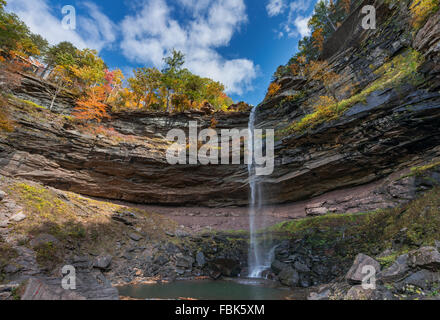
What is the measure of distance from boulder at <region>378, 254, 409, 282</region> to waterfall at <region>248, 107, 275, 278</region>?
7401 millimetres

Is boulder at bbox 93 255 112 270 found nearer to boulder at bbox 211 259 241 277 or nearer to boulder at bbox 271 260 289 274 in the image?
boulder at bbox 211 259 241 277

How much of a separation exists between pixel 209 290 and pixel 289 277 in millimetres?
3988

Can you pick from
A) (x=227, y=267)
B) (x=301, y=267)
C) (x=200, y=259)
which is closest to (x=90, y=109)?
(x=200, y=259)

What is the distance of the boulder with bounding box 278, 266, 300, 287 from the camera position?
898 centimetres

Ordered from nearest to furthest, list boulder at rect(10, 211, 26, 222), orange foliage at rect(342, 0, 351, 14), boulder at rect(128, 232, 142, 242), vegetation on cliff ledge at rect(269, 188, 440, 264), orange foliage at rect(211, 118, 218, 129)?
vegetation on cliff ledge at rect(269, 188, 440, 264) → boulder at rect(10, 211, 26, 222) → boulder at rect(128, 232, 142, 242) → orange foliage at rect(211, 118, 218, 129) → orange foliage at rect(342, 0, 351, 14)

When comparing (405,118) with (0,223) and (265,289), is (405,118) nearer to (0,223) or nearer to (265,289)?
(265,289)

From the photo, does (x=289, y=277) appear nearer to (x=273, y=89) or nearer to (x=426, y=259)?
(x=426, y=259)

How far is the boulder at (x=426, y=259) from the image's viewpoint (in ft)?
14.9

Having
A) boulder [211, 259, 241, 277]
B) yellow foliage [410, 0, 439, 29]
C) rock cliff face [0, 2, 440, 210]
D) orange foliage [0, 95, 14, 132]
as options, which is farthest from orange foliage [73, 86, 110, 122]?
yellow foliage [410, 0, 439, 29]

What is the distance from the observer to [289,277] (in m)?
9.24

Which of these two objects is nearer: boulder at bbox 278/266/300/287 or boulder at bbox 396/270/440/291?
boulder at bbox 396/270/440/291

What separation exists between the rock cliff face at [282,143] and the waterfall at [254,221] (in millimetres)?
759

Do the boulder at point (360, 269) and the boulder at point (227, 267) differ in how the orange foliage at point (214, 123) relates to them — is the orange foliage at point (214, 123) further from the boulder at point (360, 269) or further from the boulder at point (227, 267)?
the boulder at point (360, 269)

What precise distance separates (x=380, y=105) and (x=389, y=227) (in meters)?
8.55
